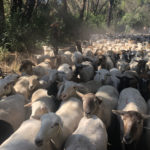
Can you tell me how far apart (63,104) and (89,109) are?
912 mm

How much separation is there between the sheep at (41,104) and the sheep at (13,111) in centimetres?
22

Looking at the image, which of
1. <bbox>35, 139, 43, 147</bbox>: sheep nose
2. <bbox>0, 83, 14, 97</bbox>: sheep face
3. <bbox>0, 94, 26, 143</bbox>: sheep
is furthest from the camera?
<bbox>0, 83, 14, 97</bbox>: sheep face

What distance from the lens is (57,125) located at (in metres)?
3.03

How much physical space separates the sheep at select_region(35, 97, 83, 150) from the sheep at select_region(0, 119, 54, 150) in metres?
0.18

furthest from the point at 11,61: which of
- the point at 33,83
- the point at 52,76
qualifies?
the point at 33,83

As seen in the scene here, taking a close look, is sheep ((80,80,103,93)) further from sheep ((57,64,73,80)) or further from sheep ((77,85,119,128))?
sheep ((57,64,73,80))

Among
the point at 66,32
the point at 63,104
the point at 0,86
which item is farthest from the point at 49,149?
the point at 66,32

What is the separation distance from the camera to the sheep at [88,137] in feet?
9.60

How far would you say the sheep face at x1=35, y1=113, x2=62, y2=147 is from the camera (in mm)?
2717

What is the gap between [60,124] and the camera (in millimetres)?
3234

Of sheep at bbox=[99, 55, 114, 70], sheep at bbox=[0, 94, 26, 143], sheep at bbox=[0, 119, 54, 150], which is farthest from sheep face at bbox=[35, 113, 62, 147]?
sheep at bbox=[99, 55, 114, 70]

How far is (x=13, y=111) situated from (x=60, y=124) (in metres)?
1.44

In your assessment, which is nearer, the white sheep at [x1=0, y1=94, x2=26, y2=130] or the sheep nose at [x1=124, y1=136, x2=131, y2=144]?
the sheep nose at [x1=124, y1=136, x2=131, y2=144]

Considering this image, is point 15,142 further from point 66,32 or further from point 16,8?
point 66,32
